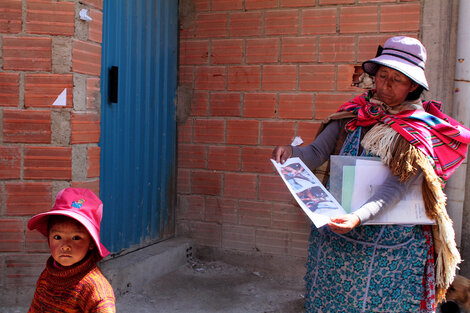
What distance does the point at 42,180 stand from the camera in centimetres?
298

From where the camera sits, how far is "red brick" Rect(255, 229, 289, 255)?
4043mm

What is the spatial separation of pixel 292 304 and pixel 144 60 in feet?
7.41

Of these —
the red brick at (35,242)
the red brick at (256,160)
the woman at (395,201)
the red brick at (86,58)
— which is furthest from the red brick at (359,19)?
the red brick at (35,242)

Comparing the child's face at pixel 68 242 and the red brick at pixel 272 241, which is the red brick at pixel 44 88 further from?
the red brick at pixel 272 241

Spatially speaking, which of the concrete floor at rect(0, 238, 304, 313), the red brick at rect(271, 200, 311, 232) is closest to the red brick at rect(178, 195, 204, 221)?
the concrete floor at rect(0, 238, 304, 313)

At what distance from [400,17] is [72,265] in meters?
2.97

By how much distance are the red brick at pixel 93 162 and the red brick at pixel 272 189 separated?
4.72 ft

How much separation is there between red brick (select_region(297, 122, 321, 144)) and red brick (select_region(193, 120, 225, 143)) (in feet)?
2.26

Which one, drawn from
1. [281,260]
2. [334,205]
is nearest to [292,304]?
[281,260]

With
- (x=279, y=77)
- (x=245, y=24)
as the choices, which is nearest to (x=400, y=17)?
(x=279, y=77)

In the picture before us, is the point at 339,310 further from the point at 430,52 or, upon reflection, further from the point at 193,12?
the point at 193,12

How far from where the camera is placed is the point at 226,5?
162 inches

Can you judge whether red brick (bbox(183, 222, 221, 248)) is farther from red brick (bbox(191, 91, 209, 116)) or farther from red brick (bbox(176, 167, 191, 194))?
red brick (bbox(191, 91, 209, 116))

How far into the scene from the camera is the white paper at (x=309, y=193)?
2096mm
